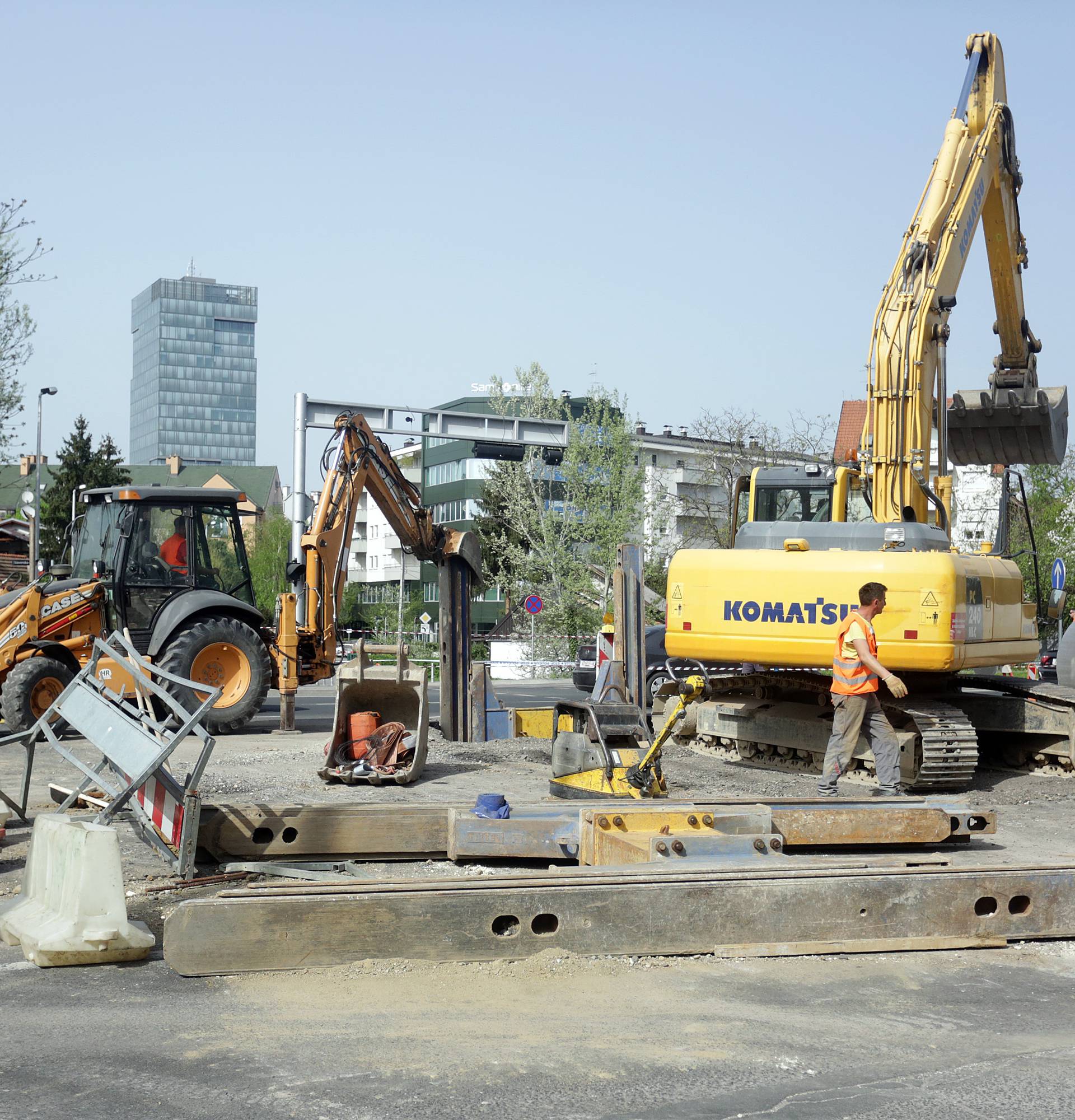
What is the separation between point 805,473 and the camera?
13398mm

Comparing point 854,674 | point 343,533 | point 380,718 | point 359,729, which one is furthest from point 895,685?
point 343,533

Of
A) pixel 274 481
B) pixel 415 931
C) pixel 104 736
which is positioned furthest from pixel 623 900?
pixel 274 481

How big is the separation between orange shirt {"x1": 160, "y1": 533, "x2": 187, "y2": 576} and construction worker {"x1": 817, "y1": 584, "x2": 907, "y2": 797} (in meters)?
8.97

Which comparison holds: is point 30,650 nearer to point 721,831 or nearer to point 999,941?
point 721,831

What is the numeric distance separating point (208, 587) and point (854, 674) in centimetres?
906

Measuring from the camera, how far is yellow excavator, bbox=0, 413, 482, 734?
1510cm

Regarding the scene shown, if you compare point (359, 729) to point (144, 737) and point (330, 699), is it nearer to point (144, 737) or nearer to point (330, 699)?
point (144, 737)

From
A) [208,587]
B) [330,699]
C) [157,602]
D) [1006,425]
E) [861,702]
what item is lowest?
[330,699]

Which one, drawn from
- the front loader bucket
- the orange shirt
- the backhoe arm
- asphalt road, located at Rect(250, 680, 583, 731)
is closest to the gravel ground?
the front loader bucket

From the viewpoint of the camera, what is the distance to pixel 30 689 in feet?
46.9

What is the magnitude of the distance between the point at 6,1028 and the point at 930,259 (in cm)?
1031

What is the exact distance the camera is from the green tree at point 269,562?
240 ft

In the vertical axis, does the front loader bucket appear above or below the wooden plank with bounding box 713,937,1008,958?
above

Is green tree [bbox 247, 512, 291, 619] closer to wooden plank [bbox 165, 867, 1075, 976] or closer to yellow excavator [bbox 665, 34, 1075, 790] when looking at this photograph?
yellow excavator [bbox 665, 34, 1075, 790]
